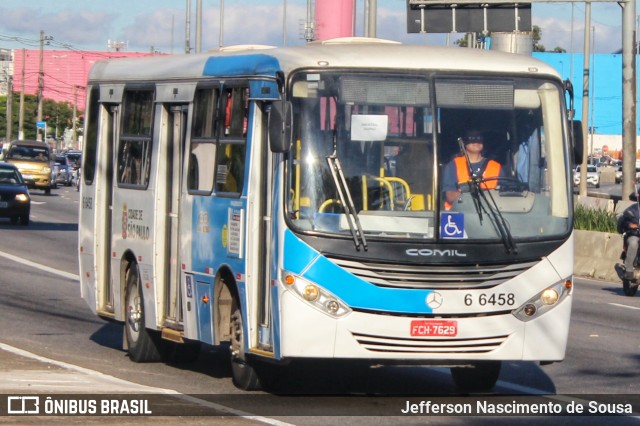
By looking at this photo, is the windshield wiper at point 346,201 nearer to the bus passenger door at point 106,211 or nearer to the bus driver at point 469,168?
the bus driver at point 469,168

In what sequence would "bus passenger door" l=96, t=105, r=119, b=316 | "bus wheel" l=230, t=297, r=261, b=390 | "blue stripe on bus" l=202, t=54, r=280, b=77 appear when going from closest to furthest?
1. "blue stripe on bus" l=202, t=54, r=280, b=77
2. "bus wheel" l=230, t=297, r=261, b=390
3. "bus passenger door" l=96, t=105, r=119, b=316

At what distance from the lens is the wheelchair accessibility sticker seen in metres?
10.4

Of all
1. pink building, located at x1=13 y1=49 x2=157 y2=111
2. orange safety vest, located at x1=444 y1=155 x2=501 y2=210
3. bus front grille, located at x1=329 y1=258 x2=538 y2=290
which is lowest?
bus front grille, located at x1=329 y1=258 x2=538 y2=290

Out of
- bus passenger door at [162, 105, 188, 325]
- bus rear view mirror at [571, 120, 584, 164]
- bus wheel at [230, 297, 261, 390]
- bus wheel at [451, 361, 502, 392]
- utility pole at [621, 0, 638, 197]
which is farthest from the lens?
utility pole at [621, 0, 638, 197]

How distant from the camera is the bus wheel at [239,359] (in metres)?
11.1

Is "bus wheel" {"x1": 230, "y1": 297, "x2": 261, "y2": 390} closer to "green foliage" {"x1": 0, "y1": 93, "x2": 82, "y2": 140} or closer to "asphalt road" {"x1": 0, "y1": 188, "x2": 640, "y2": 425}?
"asphalt road" {"x1": 0, "y1": 188, "x2": 640, "y2": 425}

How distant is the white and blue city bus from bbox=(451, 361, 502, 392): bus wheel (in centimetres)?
1

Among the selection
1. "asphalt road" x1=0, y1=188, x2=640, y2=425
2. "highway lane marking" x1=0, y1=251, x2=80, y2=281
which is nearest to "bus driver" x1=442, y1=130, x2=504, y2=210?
"asphalt road" x1=0, y1=188, x2=640, y2=425

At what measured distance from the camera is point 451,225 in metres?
10.4

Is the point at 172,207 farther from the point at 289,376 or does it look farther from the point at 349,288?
the point at 349,288

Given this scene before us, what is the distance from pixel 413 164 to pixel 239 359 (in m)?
2.17

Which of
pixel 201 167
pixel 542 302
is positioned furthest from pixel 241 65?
pixel 542 302

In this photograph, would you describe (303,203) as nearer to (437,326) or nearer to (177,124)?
(437,326)

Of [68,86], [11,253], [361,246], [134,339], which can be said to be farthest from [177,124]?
[68,86]
